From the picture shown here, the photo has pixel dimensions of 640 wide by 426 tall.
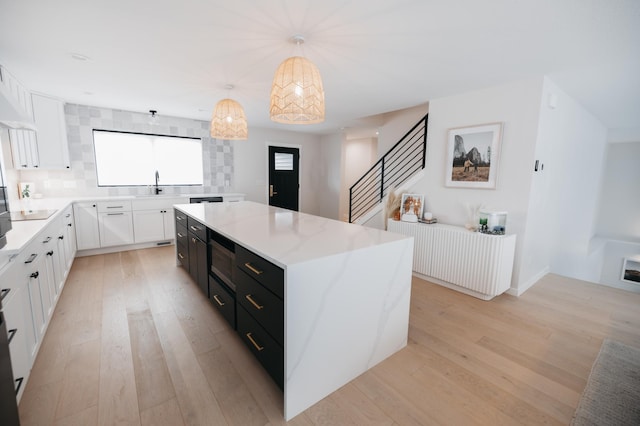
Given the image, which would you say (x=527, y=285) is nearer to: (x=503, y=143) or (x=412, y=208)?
(x=412, y=208)

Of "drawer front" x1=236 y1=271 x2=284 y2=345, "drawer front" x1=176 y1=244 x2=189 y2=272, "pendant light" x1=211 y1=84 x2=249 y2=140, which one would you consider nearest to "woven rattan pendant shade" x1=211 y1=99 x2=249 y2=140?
"pendant light" x1=211 y1=84 x2=249 y2=140

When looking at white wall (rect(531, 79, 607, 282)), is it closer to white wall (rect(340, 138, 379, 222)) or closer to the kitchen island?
the kitchen island

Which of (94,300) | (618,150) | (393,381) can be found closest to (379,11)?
(393,381)

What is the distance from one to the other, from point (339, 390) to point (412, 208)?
104 inches

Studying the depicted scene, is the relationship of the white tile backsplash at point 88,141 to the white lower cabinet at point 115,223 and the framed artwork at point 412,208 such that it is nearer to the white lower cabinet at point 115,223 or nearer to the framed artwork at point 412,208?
the white lower cabinet at point 115,223

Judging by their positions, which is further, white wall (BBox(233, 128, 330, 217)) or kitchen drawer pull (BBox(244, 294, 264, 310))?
white wall (BBox(233, 128, 330, 217))

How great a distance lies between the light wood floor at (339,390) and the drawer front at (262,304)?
16.5 inches

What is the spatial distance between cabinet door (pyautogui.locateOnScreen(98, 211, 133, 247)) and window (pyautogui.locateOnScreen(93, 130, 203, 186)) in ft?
2.44

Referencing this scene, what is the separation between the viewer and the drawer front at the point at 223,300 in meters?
2.11

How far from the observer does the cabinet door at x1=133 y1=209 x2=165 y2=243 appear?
446cm

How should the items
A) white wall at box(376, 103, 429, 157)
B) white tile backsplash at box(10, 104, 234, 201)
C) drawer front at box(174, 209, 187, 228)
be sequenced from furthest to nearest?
white wall at box(376, 103, 429, 157)
white tile backsplash at box(10, 104, 234, 201)
drawer front at box(174, 209, 187, 228)

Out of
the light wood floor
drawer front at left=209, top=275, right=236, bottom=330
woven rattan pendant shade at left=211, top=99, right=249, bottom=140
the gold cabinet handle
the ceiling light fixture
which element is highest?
the ceiling light fixture

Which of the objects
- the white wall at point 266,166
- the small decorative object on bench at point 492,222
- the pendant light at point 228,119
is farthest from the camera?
the white wall at point 266,166

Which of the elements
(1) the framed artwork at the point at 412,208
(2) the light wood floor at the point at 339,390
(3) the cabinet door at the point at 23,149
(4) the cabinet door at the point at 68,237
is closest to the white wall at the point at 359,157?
(1) the framed artwork at the point at 412,208
